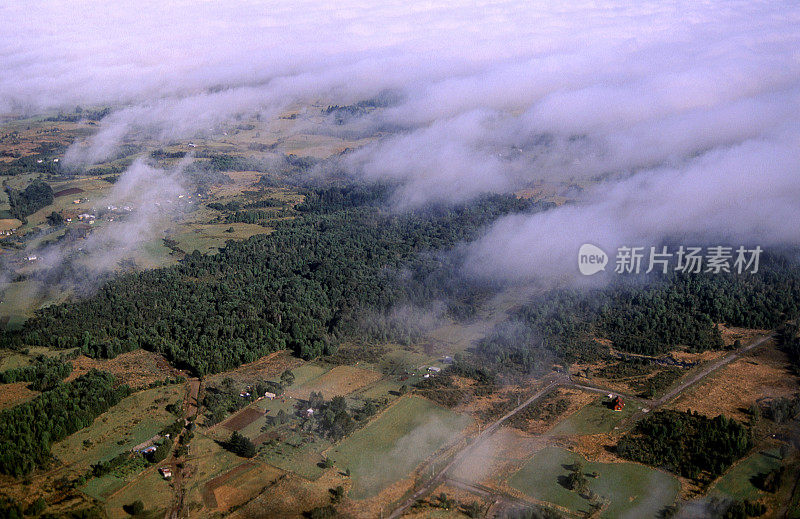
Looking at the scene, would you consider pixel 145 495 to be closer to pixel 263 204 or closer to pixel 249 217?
pixel 249 217

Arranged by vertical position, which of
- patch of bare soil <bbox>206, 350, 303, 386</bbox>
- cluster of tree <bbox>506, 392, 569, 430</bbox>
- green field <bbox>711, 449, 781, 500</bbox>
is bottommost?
green field <bbox>711, 449, 781, 500</bbox>

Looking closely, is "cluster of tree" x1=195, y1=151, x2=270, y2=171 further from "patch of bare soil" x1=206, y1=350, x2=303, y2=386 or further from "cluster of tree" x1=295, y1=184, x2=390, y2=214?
"patch of bare soil" x1=206, y1=350, x2=303, y2=386

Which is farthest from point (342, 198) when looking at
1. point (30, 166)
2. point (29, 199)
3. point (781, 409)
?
point (781, 409)

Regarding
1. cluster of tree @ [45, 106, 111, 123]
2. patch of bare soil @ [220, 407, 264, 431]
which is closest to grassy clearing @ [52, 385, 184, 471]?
patch of bare soil @ [220, 407, 264, 431]

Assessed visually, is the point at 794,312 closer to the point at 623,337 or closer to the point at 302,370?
the point at 623,337

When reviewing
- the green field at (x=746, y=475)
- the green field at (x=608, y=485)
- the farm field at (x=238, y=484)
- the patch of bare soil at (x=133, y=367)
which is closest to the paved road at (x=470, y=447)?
the green field at (x=608, y=485)

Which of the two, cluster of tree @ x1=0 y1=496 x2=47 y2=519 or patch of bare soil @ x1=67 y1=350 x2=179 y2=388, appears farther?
patch of bare soil @ x1=67 y1=350 x2=179 y2=388

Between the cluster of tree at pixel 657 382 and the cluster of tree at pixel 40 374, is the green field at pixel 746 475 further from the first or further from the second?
the cluster of tree at pixel 40 374
